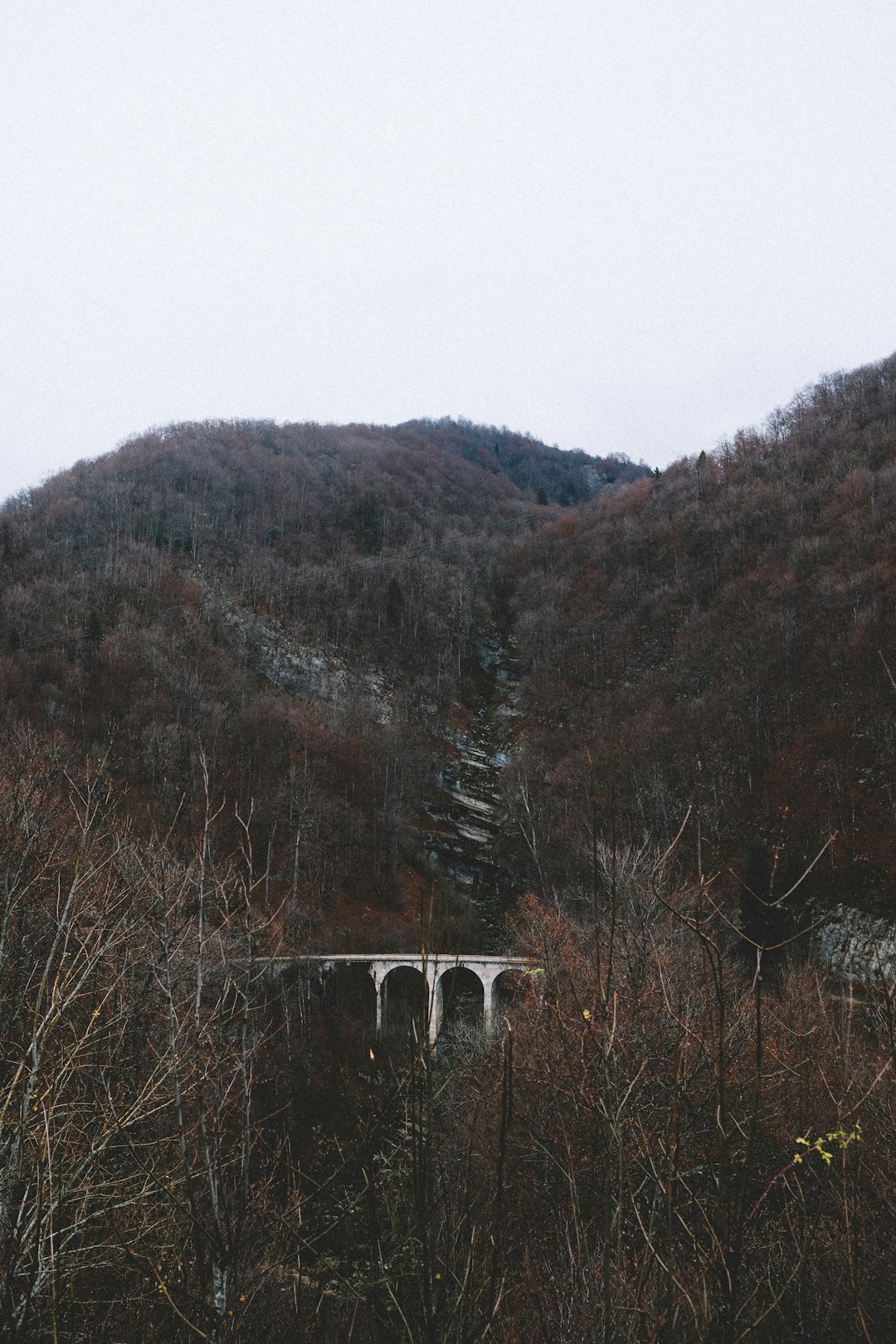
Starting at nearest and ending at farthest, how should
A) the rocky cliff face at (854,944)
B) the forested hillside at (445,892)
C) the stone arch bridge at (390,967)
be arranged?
the forested hillside at (445,892), the rocky cliff face at (854,944), the stone arch bridge at (390,967)

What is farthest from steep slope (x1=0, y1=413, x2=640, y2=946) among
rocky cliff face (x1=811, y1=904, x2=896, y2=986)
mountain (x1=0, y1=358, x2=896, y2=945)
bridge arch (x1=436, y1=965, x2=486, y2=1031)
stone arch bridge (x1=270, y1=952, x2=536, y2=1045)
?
rocky cliff face (x1=811, y1=904, x2=896, y2=986)

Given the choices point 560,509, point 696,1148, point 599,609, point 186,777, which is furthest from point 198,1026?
point 560,509

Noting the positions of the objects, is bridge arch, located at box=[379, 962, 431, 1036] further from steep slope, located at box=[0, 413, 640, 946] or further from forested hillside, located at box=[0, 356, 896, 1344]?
steep slope, located at box=[0, 413, 640, 946]

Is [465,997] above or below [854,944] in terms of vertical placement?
below

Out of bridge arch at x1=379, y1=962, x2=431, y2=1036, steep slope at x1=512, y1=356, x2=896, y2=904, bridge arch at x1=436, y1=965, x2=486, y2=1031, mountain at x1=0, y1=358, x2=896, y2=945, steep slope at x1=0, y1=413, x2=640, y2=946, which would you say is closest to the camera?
bridge arch at x1=379, y1=962, x2=431, y2=1036

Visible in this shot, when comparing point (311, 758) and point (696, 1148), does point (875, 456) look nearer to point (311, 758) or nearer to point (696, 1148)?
point (311, 758)

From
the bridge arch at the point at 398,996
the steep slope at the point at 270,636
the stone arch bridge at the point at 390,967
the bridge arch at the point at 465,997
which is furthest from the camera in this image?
the steep slope at the point at 270,636

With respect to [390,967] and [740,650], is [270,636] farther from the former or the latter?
[740,650]

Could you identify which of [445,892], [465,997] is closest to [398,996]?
[465,997]

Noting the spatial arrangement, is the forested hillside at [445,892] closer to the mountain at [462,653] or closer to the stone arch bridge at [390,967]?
the mountain at [462,653]

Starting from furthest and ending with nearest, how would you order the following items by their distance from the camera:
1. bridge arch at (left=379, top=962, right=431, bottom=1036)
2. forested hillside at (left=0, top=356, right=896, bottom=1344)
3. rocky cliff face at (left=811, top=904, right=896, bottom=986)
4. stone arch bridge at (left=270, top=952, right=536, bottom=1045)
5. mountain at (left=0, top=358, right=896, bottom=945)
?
mountain at (left=0, top=358, right=896, bottom=945)
bridge arch at (left=379, top=962, right=431, bottom=1036)
stone arch bridge at (left=270, top=952, right=536, bottom=1045)
rocky cliff face at (left=811, top=904, right=896, bottom=986)
forested hillside at (left=0, top=356, right=896, bottom=1344)

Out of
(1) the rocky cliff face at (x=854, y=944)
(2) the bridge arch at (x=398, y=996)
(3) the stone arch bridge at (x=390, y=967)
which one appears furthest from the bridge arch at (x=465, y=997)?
(1) the rocky cliff face at (x=854, y=944)

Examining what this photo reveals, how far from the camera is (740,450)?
3649 inches

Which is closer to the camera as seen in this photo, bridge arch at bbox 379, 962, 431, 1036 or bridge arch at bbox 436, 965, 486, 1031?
bridge arch at bbox 379, 962, 431, 1036
